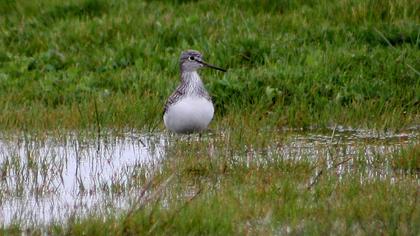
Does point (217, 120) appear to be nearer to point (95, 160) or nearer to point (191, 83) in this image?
point (191, 83)

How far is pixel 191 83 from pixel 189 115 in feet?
1.57

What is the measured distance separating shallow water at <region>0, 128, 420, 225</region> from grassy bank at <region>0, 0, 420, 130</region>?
45 cm

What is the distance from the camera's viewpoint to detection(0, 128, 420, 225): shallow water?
743 centimetres

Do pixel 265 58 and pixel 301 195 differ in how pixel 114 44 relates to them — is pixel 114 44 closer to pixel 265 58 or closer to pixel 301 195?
pixel 265 58

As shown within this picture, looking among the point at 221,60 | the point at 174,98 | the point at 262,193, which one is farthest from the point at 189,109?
the point at 221,60

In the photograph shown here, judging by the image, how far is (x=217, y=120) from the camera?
10477 mm

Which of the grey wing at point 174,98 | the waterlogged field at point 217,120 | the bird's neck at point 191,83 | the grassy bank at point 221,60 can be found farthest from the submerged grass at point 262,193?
the grassy bank at point 221,60

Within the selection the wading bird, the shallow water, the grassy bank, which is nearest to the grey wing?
the wading bird

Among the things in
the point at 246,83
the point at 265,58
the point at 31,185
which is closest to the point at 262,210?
the point at 31,185

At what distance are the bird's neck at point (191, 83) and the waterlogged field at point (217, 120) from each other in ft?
1.51

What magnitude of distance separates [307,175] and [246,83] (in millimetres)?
2931

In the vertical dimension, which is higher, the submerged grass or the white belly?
the white belly

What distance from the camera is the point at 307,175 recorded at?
316 inches

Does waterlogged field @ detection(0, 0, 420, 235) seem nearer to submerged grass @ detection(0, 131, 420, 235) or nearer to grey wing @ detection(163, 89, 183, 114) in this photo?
submerged grass @ detection(0, 131, 420, 235)
